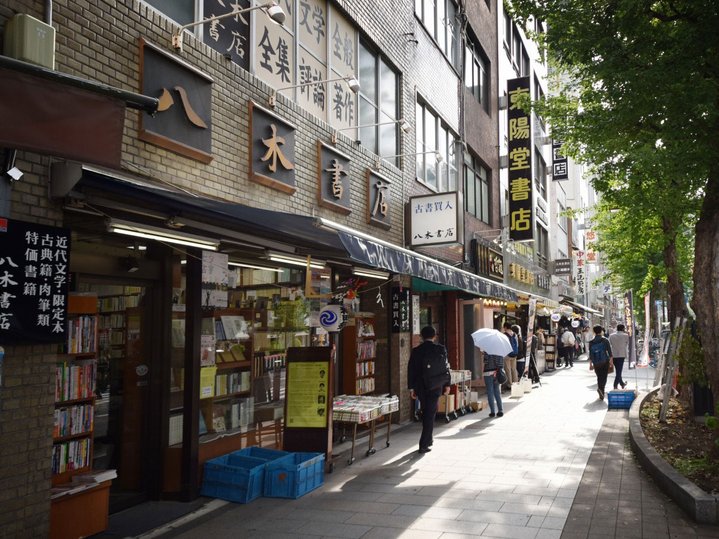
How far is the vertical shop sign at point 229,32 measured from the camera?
25.6 ft

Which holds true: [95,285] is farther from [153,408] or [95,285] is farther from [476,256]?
[476,256]

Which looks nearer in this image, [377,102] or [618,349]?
[377,102]

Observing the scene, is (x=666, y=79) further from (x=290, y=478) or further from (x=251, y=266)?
(x=290, y=478)

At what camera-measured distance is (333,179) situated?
10.3 meters

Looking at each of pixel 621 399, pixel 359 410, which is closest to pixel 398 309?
pixel 359 410

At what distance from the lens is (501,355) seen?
13039 mm

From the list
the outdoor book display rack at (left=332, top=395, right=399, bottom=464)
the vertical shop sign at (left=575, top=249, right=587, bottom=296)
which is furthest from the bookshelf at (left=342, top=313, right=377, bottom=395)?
the vertical shop sign at (left=575, top=249, right=587, bottom=296)

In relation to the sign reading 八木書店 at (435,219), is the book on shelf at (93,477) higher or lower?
lower

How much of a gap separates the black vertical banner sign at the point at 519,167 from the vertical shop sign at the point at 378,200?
11.0 meters

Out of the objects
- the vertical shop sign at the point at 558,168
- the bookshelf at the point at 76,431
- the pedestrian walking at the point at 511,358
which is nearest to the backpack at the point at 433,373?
the pedestrian walking at the point at 511,358

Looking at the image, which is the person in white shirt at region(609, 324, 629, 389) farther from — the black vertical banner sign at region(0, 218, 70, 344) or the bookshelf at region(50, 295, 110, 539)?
the black vertical banner sign at region(0, 218, 70, 344)

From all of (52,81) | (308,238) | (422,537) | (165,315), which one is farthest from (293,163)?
(422,537)

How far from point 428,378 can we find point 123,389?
4839 millimetres

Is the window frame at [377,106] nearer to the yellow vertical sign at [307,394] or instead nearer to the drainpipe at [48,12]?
the yellow vertical sign at [307,394]
